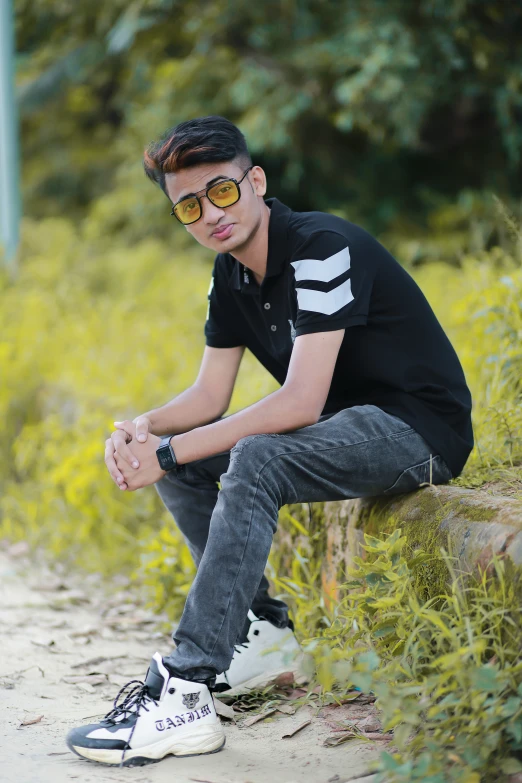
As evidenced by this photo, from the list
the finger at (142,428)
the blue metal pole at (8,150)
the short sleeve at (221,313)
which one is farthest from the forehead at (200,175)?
the blue metal pole at (8,150)

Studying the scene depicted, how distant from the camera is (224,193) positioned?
2904 millimetres

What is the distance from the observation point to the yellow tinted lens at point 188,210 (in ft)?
9.59

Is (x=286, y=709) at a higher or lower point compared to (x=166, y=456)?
lower

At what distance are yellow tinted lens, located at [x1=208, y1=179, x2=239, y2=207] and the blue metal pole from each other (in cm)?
594

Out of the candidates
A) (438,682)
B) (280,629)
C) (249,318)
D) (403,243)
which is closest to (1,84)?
(403,243)

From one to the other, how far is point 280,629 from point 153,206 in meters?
8.40

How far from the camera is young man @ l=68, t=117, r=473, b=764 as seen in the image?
2.46 m

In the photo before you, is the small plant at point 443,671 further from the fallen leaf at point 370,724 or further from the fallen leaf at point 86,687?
the fallen leaf at point 86,687

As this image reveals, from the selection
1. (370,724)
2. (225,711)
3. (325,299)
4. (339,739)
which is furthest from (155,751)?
(325,299)

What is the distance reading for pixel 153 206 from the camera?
1082 centimetres

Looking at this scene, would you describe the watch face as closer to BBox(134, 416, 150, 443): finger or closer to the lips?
BBox(134, 416, 150, 443): finger

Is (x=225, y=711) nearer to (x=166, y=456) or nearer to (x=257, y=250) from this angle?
(x=166, y=456)

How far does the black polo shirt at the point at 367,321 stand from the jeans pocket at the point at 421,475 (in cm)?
3

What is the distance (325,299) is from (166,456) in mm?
670
